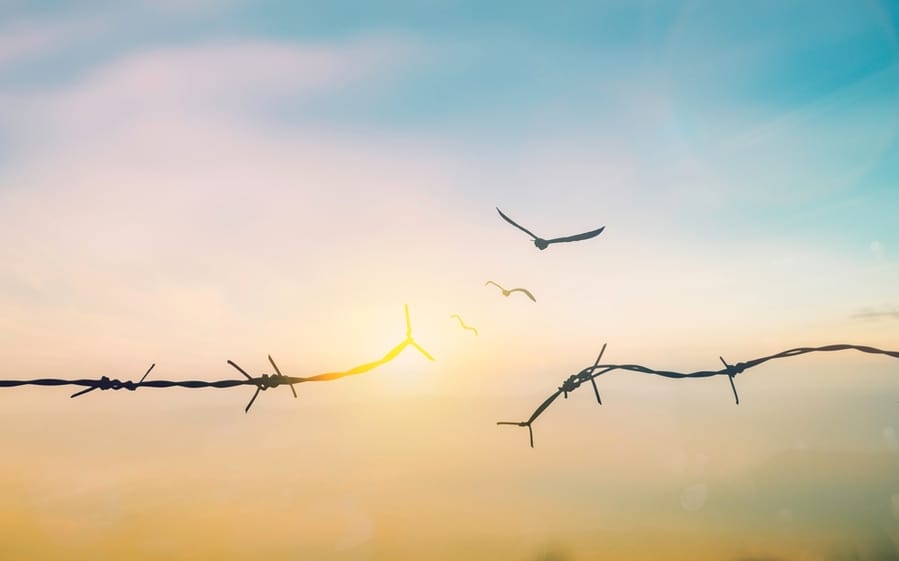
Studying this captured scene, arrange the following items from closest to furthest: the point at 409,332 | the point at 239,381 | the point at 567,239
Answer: the point at 409,332 < the point at 567,239 < the point at 239,381

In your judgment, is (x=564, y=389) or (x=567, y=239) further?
(x=564, y=389)

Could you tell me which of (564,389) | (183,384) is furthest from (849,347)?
(183,384)

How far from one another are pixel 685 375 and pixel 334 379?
9.36 ft

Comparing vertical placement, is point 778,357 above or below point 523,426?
above

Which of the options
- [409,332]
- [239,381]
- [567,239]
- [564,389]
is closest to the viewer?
[409,332]

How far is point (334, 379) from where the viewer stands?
4.21 metres

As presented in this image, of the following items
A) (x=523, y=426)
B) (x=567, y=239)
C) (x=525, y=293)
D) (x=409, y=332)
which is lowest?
(x=523, y=426)

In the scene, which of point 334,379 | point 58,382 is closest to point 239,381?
point 334,379

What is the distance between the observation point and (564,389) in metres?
4.84

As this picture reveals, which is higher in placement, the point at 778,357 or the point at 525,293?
the point at 525,293

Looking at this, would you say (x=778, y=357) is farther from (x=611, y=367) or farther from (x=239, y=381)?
(x=239, y=381)

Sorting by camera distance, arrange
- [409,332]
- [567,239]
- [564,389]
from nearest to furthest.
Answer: [409,332] → [567,239] → [564,389]

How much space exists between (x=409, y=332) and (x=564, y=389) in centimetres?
161

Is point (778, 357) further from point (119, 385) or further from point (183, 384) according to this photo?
point (119, 385)
